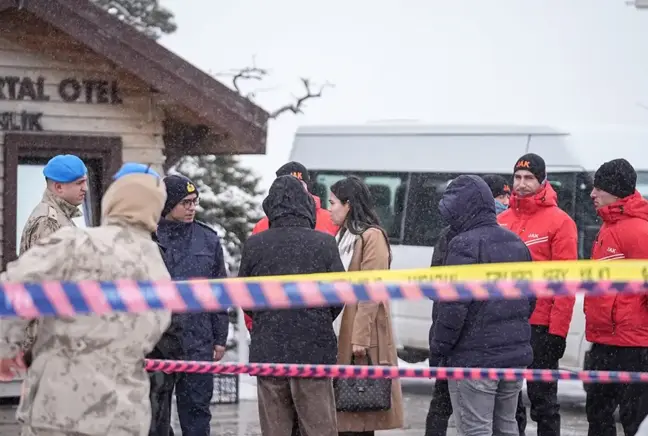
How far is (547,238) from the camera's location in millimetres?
8516

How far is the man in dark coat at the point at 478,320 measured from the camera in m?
6.96

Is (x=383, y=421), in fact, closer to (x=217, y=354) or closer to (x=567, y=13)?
(x=217, y=354)

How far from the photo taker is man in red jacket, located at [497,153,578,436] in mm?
8477

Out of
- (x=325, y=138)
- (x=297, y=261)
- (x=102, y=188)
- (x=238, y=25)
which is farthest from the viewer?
(x=238, y=25)

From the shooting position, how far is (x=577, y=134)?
13.7 metres

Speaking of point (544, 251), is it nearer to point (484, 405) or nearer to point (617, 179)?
point (617, 179)

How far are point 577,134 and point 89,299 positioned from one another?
973 centimetres

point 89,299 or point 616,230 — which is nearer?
point 89,299

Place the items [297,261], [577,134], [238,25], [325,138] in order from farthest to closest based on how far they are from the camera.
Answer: [238,25] < [325,138] < [577,134] < [297,261]

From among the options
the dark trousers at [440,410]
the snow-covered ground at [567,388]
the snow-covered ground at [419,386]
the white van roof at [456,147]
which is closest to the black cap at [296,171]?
the dark trousers at [440,410]

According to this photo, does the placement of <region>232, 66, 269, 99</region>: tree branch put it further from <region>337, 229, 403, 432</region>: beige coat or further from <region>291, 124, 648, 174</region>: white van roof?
<region>337, 229, 403, 432</region>: beige coat

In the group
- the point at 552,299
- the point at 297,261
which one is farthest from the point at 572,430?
the point at 297,261

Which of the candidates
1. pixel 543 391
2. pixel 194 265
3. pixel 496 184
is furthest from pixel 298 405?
pixel 496 184

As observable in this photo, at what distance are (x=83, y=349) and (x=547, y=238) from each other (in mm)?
4411
